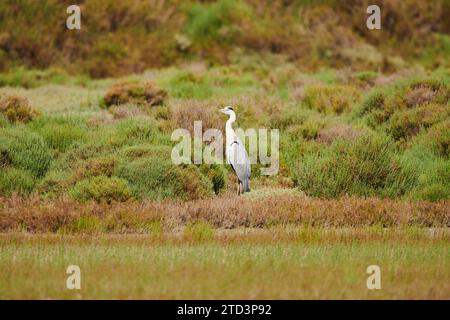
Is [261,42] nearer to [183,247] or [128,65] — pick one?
[128,65]

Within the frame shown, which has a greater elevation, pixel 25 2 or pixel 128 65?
pixel 25 2

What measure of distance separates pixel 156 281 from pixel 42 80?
2472 cm

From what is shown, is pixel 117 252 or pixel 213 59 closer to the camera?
pixel 117 252

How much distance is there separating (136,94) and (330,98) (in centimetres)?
537

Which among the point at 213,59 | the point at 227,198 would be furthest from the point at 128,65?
the point at 227,198

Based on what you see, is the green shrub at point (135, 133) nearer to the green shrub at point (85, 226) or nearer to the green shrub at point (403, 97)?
the green shrub at point (85, 226)

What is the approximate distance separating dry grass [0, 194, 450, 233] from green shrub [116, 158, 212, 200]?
2.81ft

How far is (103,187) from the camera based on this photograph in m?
16.6

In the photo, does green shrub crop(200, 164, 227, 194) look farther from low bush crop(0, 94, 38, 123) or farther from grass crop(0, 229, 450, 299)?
low bush crop(0, 94, 38, 123)

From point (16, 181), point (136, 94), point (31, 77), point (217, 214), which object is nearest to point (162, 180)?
point (217, 214)

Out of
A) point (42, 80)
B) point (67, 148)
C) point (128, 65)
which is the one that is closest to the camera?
point (67, 148)

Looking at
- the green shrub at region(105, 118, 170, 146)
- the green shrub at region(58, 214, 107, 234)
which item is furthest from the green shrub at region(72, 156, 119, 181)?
the green shrub at region(58, 214, 107, 234)

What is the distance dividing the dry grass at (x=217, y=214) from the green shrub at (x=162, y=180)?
857mm

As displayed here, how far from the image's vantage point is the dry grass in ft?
48.8
